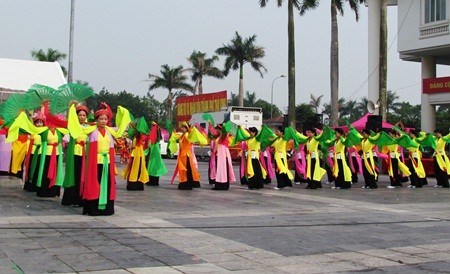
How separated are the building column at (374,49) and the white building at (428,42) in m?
2.32

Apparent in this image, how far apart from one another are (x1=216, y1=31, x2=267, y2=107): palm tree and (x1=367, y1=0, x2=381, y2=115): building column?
41.4 feet

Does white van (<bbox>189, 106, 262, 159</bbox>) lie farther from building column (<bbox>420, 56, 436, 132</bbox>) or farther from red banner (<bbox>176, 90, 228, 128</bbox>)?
building column (<bbox>420, 56, 436, 132</bbox>)

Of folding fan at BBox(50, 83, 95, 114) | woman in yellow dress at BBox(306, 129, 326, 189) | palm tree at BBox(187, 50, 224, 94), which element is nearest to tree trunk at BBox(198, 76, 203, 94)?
palm tree at BBox(187, 50, 224, 94)

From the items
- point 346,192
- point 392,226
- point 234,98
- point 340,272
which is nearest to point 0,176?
point 346,192

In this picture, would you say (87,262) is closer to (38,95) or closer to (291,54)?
(38,95)

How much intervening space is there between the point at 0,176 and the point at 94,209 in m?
6.41

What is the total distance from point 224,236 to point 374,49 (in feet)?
110

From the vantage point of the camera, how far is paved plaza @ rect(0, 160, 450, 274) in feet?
18.8

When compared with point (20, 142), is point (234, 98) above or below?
above

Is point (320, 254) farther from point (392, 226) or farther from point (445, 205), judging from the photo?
point (445, 205)

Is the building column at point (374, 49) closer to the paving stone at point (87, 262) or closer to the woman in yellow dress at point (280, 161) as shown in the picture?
the woman in yellow dress at point (280, 161)

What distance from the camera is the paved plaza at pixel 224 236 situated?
5.73 meters

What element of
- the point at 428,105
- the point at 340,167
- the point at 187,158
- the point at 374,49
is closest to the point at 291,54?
the point at 428,105

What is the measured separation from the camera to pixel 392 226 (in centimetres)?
866
